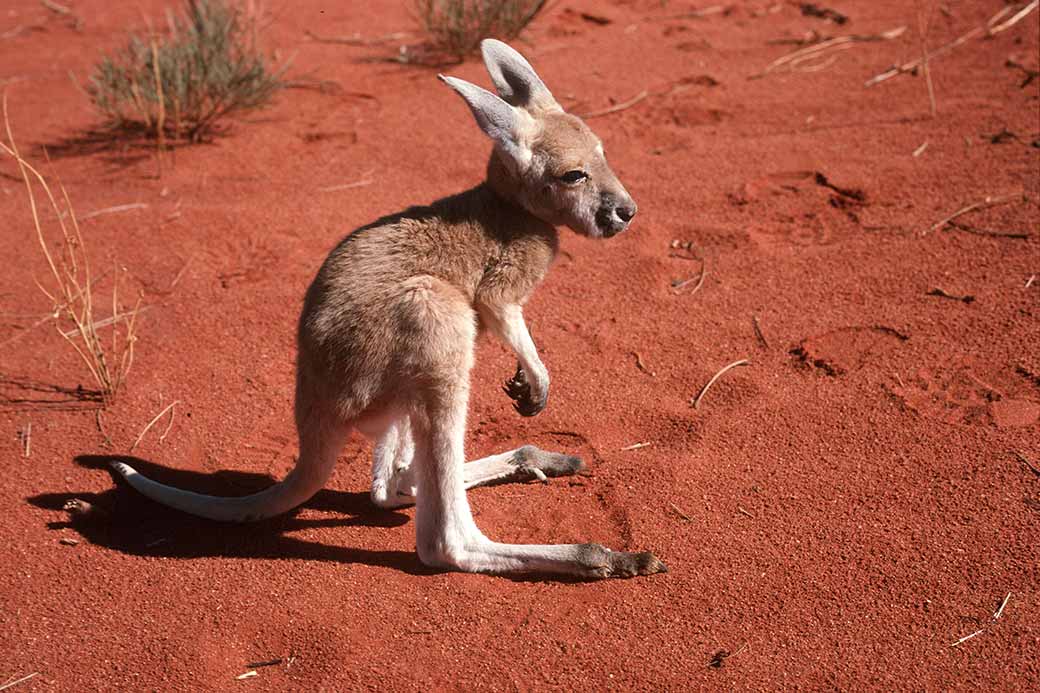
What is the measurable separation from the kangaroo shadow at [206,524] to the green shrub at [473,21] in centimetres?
438

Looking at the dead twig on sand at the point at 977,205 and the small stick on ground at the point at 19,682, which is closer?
the small stick on ground at the point at 19,682

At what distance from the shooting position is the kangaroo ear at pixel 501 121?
329 cm

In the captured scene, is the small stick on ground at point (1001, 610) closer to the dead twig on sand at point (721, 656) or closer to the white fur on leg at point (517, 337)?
the dead twig on sand at point (721, 656)

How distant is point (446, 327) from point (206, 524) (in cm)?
124

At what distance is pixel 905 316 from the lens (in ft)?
14.6

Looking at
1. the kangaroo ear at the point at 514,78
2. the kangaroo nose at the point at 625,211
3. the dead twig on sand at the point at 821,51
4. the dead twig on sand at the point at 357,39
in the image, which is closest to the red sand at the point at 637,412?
the dead twig on sand at the point at 821,51

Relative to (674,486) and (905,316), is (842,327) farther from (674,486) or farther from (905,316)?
(674,486)

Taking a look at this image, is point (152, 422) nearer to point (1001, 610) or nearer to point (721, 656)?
point (721, 656)

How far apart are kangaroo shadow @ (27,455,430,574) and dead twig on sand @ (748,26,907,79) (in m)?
4.56

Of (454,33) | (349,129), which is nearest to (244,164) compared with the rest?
(349,129)

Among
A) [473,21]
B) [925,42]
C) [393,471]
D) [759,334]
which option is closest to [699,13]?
[925,42]

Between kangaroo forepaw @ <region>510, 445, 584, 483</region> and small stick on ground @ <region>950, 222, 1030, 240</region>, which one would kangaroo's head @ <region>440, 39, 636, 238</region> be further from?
small stick on ground @ <region>950, 222, 1030, 240</region>

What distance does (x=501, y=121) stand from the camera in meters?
3.37

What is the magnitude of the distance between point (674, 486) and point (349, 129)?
3.80m
